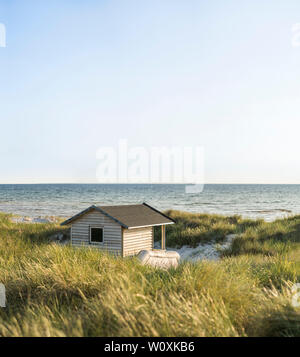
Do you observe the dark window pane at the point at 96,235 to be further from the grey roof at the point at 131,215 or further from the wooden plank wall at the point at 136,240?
the wooden plank wall at the point at 136,240

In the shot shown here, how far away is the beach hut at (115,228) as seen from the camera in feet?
48.8

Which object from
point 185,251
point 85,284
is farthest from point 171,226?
point 85,284

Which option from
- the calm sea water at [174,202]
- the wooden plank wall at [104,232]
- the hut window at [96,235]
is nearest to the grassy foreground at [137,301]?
the wooden plank wall at [104,232]

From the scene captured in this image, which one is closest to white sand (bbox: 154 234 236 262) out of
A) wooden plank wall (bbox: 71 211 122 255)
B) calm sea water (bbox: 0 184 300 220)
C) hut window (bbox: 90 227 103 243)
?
wooden plank wall (bbox: 71 211 122 255)

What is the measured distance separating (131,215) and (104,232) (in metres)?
1.49

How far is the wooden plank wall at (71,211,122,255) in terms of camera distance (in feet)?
48.8

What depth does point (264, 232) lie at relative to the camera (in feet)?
55.8

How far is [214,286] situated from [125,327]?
142cm

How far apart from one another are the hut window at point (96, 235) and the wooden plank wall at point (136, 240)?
1.27 meters

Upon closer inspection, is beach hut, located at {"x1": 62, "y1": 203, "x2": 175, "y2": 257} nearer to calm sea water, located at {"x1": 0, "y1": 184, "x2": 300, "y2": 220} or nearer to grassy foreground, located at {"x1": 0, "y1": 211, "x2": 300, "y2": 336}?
grassy foreground, located at {"x1": 0, "y1": 211, "x2": 300, "y2": 336}

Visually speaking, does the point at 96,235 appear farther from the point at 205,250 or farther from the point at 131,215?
the point at 205,250

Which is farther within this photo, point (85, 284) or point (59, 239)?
point (59, 239)
